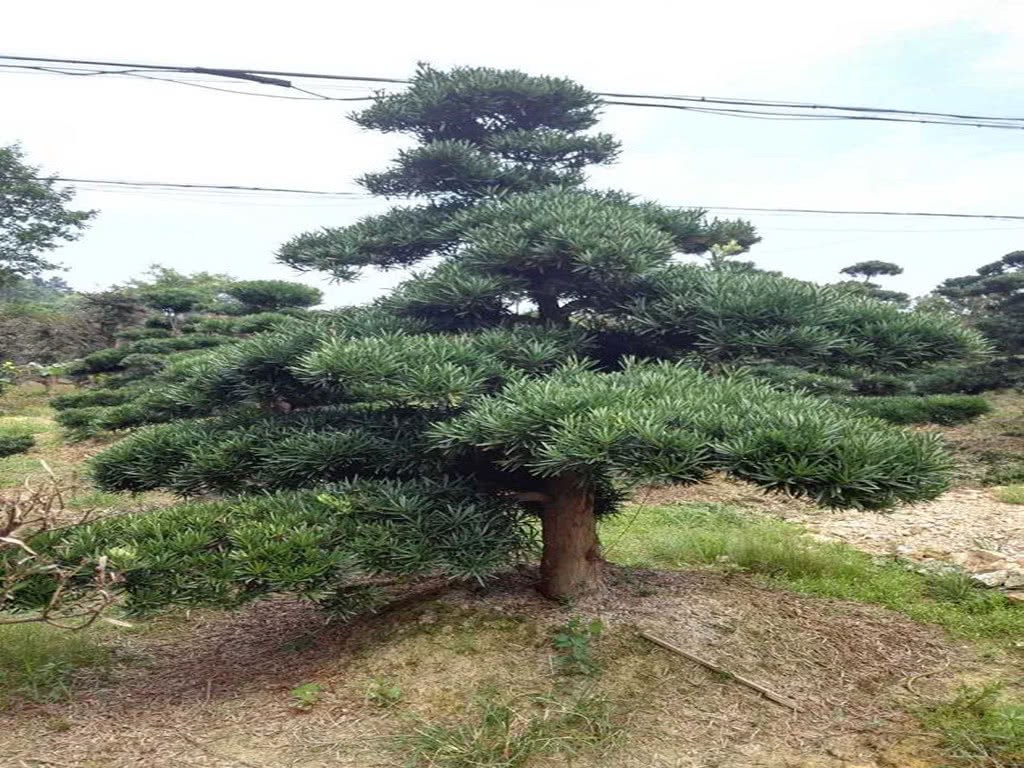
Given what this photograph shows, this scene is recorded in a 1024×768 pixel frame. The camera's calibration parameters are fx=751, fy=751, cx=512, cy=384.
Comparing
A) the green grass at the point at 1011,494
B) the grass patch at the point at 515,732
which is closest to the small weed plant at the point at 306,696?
the grass patch at the point at 515,732

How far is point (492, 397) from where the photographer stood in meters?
3.34

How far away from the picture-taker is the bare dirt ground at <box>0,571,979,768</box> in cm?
290

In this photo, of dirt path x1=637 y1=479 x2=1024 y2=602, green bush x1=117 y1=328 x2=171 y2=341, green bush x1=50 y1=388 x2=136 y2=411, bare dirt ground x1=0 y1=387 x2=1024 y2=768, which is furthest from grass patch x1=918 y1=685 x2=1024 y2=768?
green bush x1=117 y1=328 x2=171 y2=341

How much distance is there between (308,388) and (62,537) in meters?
1.19

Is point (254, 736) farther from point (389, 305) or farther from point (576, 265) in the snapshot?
point (576, 265)

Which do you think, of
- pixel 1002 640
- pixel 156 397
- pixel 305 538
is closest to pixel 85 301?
pixel 156 397

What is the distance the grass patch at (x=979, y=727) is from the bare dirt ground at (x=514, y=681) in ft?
0.39

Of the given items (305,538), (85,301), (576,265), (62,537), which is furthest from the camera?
(85,301)

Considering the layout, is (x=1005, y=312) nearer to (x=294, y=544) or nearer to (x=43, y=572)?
(x=294, y=544)

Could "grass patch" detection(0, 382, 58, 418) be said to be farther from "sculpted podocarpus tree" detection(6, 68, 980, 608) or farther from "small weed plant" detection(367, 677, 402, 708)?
"small weed plant" detection(367, 677, 402, 708)

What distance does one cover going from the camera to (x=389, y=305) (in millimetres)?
4035

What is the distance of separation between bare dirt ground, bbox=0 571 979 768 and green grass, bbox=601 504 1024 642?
29cm

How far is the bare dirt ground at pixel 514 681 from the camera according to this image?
2.90 metres

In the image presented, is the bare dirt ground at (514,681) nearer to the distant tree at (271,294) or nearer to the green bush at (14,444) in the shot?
the distant tree at (271,294)
